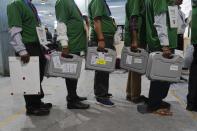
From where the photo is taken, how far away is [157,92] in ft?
10.5

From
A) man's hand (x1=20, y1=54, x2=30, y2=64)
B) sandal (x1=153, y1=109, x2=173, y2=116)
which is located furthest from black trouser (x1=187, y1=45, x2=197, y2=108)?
man's hand (x1=20, y1=54, x2=30, y2=64)

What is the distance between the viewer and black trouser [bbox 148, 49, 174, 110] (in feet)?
10.4

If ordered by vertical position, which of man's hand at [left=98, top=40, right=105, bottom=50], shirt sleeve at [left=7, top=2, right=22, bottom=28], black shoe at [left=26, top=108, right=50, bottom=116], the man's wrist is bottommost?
black shoe at [left=26, top=108, right=50, bottom=116]

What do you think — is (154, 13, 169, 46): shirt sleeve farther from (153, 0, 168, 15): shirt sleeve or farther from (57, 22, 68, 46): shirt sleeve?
(57, 22, 68, 46): shirt sleeve

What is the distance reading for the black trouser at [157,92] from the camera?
3.16 meters

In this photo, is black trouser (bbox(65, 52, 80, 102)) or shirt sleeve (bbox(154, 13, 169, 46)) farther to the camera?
black trouser (bbox(65, 52, 80, 102))

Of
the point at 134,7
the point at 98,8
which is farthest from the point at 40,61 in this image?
the point at 134,7

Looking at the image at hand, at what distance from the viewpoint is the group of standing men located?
2979 mm

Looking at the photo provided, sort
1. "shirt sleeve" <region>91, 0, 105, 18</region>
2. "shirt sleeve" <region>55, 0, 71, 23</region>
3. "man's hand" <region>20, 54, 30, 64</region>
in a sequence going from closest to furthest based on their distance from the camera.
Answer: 1. "man's hand" <region>20, 54, 30, 64</region>
2. "shirt sleeve" <region>55, 0, 71, 23</region>
3. "shirt sleeve" <region>91, 0, 105, 18</region>

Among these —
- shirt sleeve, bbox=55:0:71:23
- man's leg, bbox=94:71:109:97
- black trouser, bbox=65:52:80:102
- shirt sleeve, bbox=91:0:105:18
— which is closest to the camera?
shirt sleeve, bbox=55:0:71:23

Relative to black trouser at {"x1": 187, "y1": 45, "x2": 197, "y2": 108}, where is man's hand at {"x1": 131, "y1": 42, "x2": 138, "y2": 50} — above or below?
above

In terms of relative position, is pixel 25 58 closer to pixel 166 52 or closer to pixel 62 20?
pixel 62 20

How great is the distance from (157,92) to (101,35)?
0.87 m

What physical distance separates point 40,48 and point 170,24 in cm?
135
